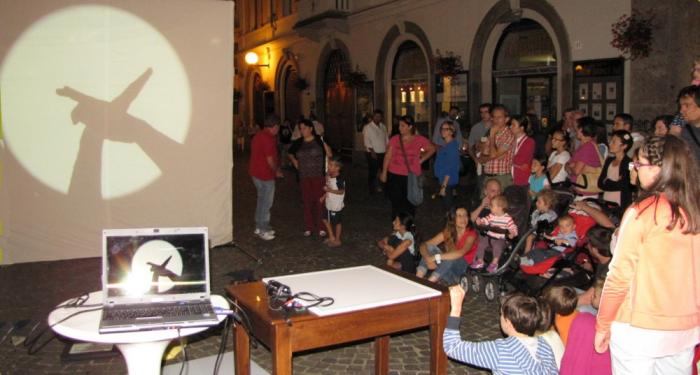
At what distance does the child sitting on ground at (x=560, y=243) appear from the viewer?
→ 20.3ft

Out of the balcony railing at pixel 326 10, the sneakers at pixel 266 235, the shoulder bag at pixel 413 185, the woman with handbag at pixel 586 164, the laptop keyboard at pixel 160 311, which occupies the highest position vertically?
the balcony railing at pixel 326 10

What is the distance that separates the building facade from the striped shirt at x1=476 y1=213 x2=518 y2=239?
19.9ft

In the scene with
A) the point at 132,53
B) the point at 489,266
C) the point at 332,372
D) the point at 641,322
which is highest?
the point at 132,53

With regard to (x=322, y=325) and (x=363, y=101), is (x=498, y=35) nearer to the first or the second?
(x=363, y=101)

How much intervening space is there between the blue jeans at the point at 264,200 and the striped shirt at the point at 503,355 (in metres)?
6.57

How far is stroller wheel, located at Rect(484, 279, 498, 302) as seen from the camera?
256 inches

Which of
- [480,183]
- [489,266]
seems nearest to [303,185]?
[480,183]

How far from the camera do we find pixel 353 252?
8883mm

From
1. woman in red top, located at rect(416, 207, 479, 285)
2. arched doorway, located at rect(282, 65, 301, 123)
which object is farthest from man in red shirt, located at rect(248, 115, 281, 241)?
arched doorway, located at rect(282, 65, 301, 123)

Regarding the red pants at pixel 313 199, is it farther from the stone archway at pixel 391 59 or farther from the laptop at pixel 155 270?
the stone archway at pixel 391 59

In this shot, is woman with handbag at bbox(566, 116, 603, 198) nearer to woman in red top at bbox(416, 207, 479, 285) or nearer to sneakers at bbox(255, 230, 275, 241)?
woman in red top at bbox(416, 207, 479, 285)

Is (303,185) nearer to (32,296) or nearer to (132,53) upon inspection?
(132,53)

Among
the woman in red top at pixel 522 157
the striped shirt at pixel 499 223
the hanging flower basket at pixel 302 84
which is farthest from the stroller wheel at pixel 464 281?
the hanging flower basket at pixel 302 84

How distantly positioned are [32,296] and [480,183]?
5877mm
